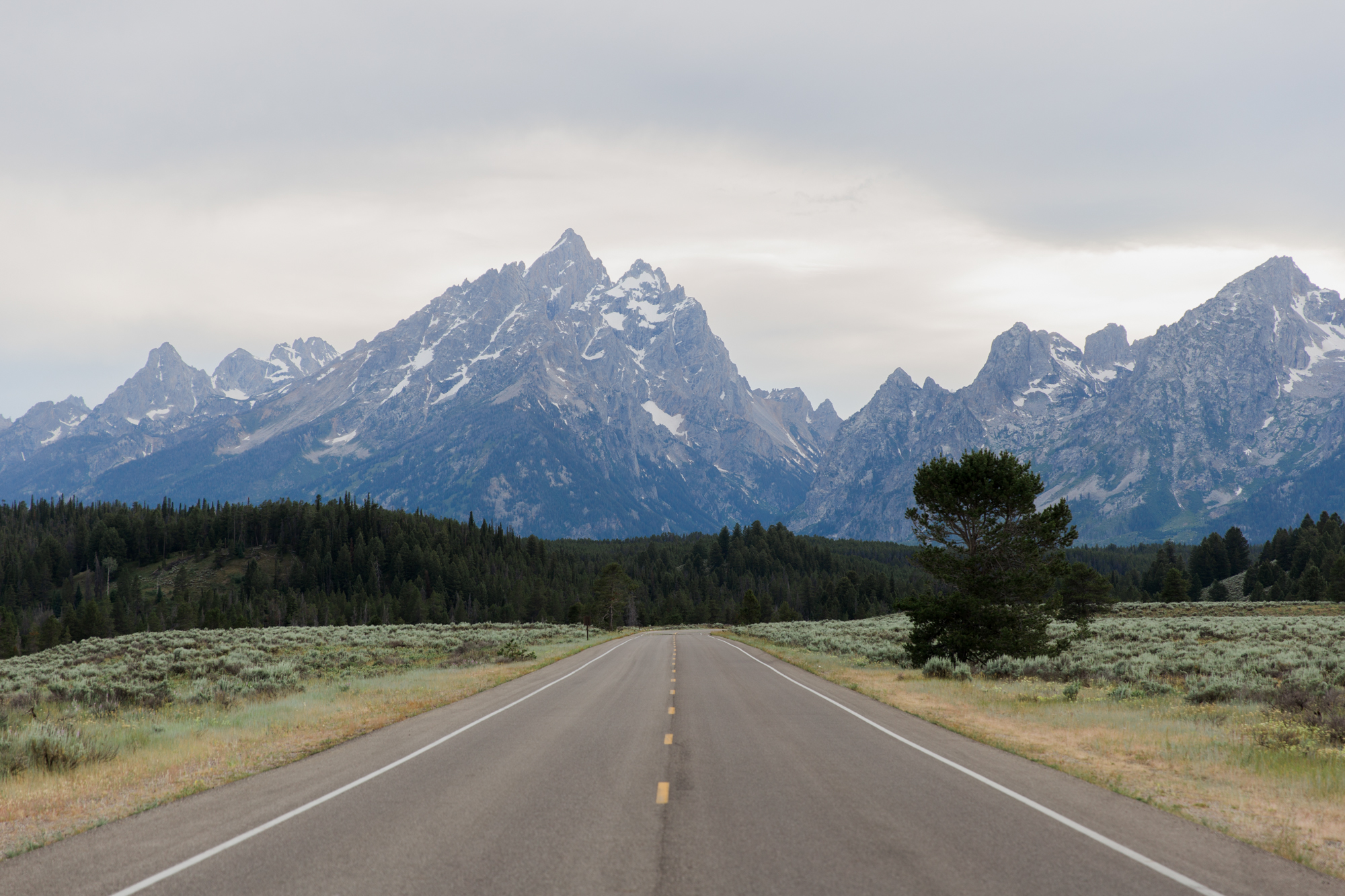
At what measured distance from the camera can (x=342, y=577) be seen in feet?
475

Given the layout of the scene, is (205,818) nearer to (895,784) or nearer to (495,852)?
(495,852)

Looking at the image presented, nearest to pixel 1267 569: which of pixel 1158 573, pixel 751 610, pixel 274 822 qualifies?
pixel 1158 573

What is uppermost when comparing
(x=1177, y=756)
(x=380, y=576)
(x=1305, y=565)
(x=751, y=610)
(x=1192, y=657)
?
(x=1177, y=756)

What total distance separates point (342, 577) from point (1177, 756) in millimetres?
148302

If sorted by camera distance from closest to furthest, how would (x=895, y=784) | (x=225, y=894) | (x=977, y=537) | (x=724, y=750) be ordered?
(x=225, y=894)
(x=895, y=784)
(x=724, y=750)
(x=977, y=537)

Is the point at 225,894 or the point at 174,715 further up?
the point at 225,894

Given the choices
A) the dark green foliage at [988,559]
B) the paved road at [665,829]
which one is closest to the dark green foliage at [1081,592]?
the dark green foliage at [988,559]

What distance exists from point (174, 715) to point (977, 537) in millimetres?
27839

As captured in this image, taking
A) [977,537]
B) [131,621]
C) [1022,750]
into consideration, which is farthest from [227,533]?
[1022,750]

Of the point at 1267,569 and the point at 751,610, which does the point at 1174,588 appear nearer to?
the point at 1267,569

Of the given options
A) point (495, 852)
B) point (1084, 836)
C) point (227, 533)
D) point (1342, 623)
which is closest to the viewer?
point (495, 852)

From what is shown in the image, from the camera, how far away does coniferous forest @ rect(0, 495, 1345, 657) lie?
109500 millimetres

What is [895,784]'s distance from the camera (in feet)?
37.4

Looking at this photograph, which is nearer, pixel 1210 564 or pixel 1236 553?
pixel 1210 564
